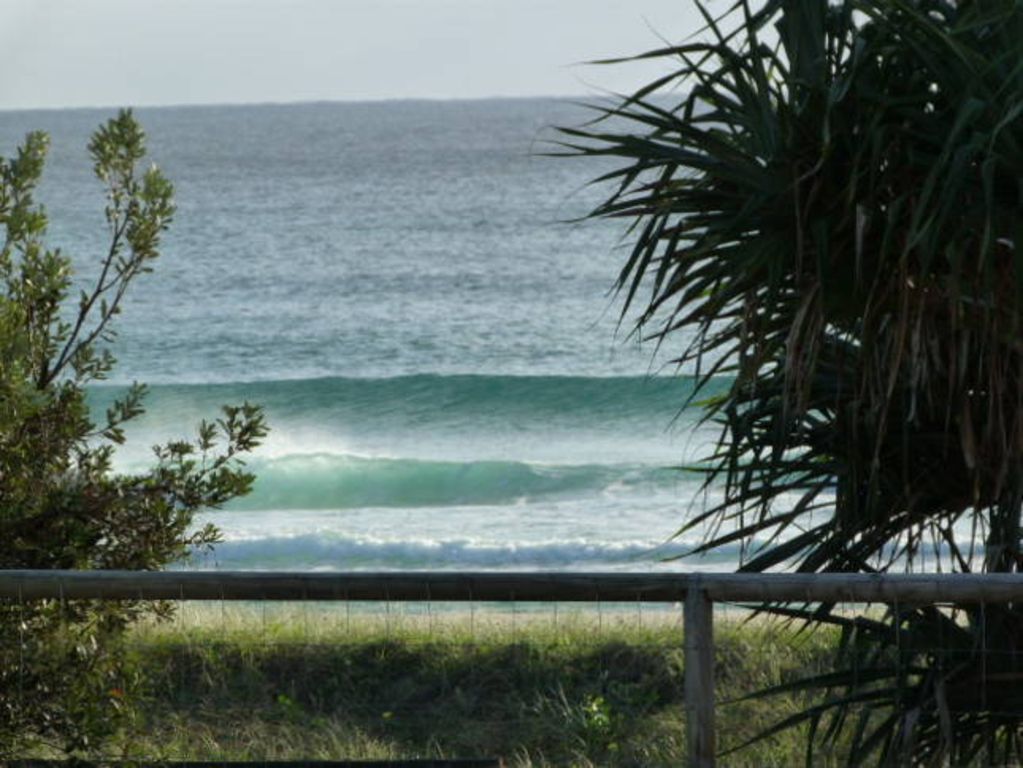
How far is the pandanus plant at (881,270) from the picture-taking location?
4203 millimetres

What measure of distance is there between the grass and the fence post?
80.9 inches

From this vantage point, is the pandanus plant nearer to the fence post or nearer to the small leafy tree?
the fence post

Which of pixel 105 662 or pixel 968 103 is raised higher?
pixel 968 103

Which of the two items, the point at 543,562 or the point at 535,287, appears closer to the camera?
the point at 543,562

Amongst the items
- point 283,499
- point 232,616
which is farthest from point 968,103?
point 283,499

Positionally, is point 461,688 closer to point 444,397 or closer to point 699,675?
point 699,675

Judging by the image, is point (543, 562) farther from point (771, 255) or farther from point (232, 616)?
point (771, 255)

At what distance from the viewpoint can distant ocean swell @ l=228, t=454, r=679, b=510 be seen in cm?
1922

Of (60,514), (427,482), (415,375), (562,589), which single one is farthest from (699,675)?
(415,375)

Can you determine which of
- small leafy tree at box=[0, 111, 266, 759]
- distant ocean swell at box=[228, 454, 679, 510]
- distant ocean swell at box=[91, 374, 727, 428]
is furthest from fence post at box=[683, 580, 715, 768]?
distant ocean swell at box=[91, 374, 727, 428]

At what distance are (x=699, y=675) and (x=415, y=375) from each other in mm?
22369

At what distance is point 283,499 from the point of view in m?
19.5

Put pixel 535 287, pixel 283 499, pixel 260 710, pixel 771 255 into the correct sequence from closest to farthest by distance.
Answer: pixel 771 255, pixel 260 710, pixel 283 499, pixel 535 287

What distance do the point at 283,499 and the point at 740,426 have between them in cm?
1514
